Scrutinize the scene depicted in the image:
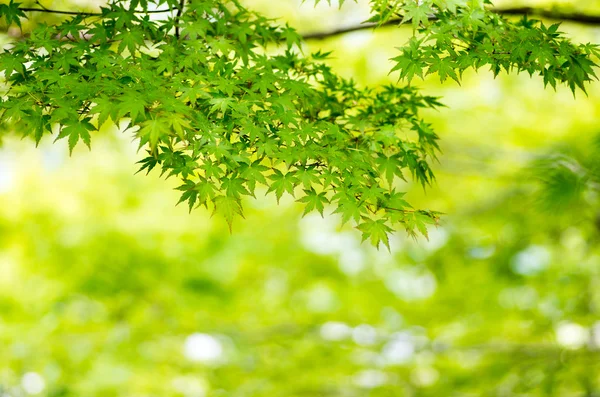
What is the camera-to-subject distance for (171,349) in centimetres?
696

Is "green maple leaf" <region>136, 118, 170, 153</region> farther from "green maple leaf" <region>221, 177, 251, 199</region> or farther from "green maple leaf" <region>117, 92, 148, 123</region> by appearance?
"green maple leaf" <region>221, 177, 251, 199</region>

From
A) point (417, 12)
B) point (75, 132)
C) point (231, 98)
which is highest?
point (417, 12)

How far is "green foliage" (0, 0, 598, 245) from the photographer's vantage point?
76.4 inches

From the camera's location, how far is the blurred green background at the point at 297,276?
241 inches

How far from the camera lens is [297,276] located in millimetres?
7602

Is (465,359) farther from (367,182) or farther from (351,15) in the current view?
(367,182)

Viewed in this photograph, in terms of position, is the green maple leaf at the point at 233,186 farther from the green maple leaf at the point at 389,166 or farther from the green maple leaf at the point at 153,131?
the green maple leaf at the point at 389,166

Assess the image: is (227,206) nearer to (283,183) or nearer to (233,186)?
(233,186)

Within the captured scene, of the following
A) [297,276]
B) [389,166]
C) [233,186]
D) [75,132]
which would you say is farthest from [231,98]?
[297,276]

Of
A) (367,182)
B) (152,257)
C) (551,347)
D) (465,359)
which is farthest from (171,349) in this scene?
(367,182)

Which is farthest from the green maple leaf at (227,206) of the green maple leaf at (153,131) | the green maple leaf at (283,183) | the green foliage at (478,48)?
the green foliage at (478,48)

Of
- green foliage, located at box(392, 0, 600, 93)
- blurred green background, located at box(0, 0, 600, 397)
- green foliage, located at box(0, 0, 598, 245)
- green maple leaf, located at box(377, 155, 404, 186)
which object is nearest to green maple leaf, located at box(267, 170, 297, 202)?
green foliage, located at box(0, 0, 598, 245)

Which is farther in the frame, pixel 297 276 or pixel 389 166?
pixel 297 276

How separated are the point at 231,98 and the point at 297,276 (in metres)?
5.68
